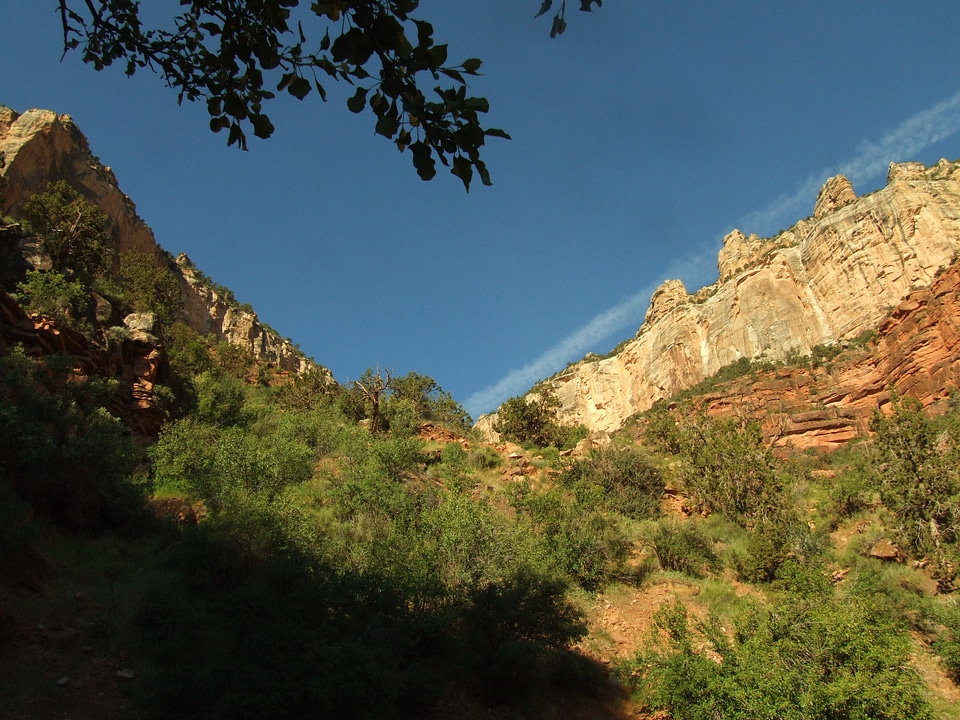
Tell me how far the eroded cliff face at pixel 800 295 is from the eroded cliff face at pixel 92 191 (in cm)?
3247

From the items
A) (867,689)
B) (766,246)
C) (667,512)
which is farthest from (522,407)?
(766,246)

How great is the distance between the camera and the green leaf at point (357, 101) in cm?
237

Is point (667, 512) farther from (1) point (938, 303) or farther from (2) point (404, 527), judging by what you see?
(1) point (938, 303)

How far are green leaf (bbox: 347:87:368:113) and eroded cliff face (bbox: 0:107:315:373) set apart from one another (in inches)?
1371

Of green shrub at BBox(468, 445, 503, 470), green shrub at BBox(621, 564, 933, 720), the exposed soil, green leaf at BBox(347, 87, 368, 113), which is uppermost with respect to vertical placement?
green shrub at BBox(468, 445, 503, 470)

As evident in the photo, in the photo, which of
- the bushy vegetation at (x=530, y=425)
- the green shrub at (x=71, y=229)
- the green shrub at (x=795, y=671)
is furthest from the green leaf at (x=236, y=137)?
the bushy vegetation at (x=530, y=425)

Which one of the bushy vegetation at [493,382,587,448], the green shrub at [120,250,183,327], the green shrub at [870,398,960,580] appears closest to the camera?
the green shrub at [870,398,960,580]

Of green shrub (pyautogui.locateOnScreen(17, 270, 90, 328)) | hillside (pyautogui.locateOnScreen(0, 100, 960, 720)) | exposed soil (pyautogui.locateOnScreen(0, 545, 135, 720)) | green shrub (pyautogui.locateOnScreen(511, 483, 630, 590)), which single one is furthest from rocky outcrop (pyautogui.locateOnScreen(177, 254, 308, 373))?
exposed soil (pyautogui.locateOnScreen(0, 545, 135, 720))

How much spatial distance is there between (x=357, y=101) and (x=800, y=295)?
54362mm

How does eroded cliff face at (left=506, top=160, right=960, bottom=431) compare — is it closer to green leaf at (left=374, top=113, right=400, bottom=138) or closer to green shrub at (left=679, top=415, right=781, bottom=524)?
green shrub at (left=679, top=415, right=781, bottom=524)

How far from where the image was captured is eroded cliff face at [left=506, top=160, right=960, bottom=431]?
4272cm

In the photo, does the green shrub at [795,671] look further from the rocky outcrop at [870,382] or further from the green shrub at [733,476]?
the rocky outcrop at [870,382]

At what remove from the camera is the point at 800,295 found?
161 ft

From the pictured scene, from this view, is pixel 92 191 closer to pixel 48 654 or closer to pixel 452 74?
pixel 48 654
